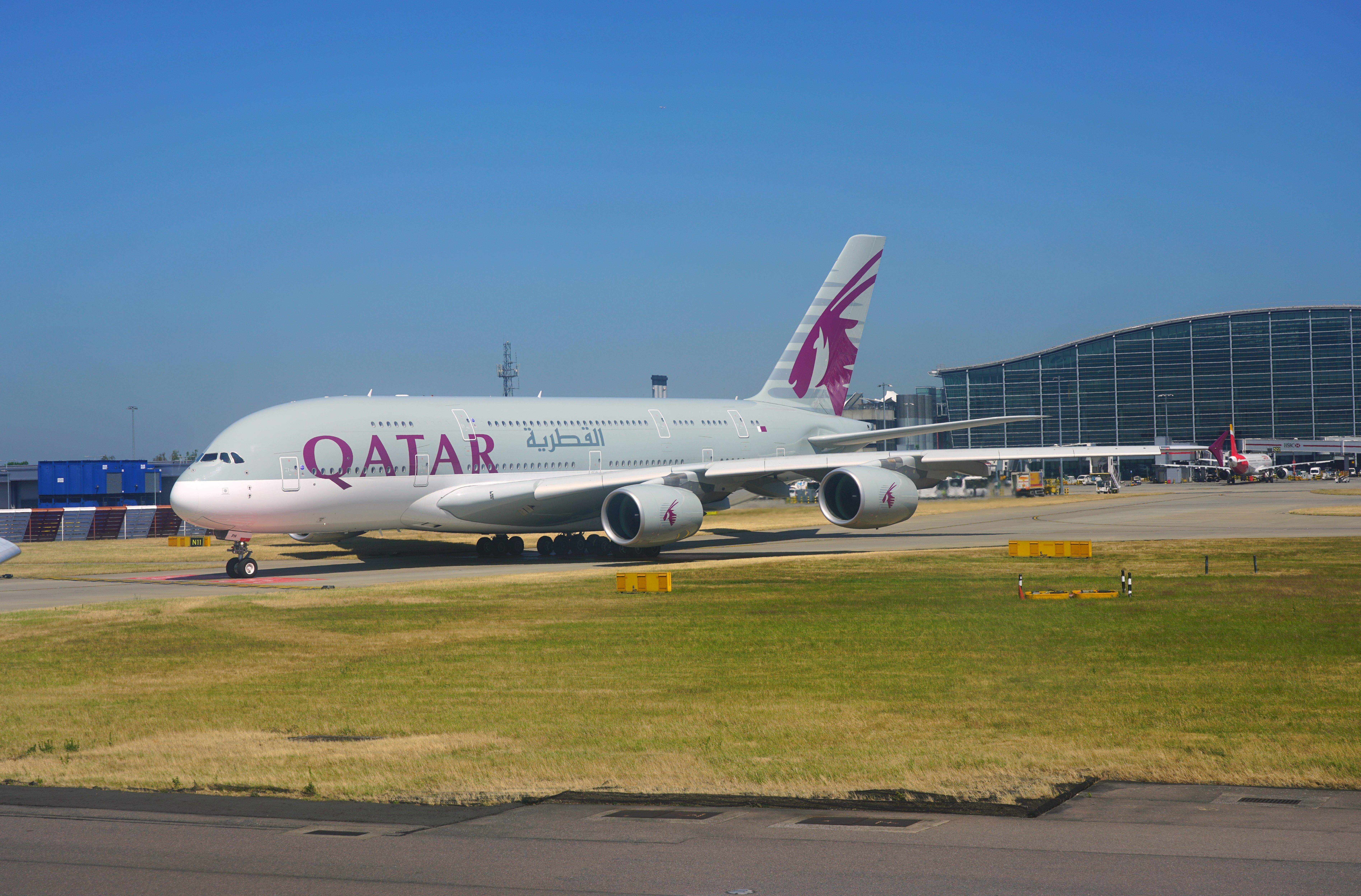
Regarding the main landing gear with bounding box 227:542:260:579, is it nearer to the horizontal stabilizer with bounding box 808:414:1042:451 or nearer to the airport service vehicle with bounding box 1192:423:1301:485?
the horizontal stabilizer with bounding box 808:414:1042:451

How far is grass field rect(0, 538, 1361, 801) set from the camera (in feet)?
34.3

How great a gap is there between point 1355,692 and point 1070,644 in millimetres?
4349

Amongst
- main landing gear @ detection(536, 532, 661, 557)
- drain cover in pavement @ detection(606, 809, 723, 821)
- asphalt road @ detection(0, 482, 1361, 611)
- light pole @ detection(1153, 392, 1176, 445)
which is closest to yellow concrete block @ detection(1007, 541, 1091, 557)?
asphalt road @ detection(0, 482, 1361, 611)

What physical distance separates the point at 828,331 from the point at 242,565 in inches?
960

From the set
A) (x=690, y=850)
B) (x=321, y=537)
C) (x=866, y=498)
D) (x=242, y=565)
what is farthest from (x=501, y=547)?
(x=690, y=850)

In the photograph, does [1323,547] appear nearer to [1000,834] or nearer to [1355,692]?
[1355,692]

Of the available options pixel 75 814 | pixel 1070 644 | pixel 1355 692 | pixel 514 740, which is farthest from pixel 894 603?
pixel 75 814

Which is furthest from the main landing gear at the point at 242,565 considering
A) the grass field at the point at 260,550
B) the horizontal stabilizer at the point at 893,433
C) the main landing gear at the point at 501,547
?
the horizontal stabilizer at the point at 893,433

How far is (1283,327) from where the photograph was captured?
121062mm

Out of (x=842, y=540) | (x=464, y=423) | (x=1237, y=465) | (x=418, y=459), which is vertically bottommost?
(x=842, y=540)

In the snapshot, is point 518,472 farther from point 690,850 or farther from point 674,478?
point 690,850

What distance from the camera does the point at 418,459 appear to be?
3306 cm

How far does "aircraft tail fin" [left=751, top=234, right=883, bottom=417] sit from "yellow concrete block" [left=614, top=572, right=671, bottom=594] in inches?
846

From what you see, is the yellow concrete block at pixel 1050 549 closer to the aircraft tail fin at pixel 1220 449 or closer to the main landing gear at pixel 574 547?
the main landing gear at pixel 574 547
